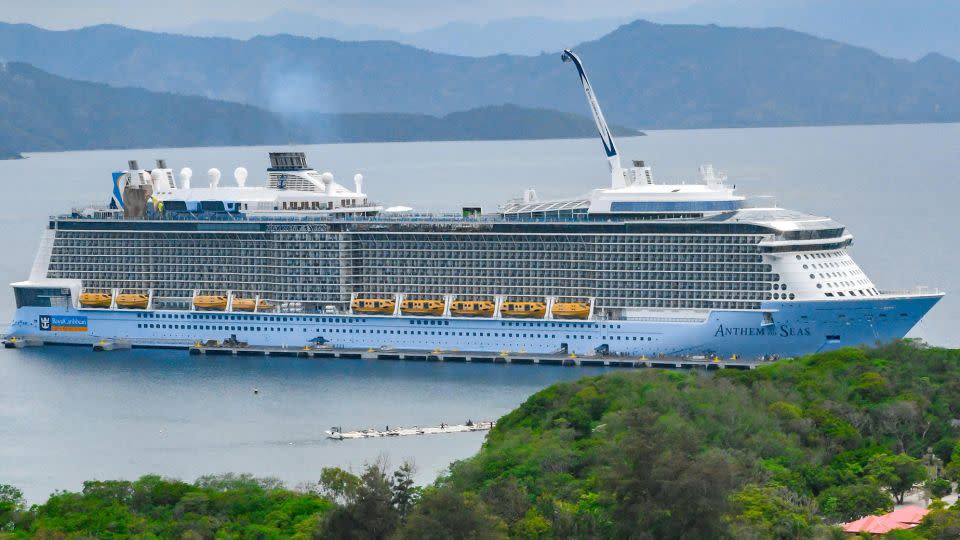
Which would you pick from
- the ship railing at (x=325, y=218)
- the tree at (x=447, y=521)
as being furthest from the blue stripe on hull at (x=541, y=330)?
the tree at (x=447, y=521)

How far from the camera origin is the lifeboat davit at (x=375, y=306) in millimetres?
73938

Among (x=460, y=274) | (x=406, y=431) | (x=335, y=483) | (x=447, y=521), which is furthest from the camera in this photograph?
(x=460, y=274)

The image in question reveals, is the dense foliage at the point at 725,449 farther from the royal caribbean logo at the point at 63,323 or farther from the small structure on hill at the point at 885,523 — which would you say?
the royal caribbean logo at the point at 63,323

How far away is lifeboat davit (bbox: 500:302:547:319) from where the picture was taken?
2813 inches

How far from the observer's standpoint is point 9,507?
44.2 meters

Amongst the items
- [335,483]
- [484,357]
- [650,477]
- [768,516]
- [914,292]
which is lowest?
[768,516]

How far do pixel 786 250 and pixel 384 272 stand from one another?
52.4 feet

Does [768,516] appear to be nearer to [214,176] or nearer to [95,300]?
[214,176]

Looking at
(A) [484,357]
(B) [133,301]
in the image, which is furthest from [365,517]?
(B) [133,301]

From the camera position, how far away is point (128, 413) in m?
63.4

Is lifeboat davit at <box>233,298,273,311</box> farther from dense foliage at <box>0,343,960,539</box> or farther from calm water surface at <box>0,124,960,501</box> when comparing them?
dense foliage at <box>0,343,960,539</box>

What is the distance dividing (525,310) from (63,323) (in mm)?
19697

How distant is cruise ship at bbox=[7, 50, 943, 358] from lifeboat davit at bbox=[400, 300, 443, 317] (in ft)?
0.24

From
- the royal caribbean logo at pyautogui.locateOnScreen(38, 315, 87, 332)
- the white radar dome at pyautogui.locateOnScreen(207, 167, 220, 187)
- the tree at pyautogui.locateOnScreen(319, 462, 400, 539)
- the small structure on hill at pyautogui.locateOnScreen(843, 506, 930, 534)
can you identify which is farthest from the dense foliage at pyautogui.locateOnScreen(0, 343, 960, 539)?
the royal caribbean logo at pyautogui.locateOnScreen(38, 315, 87, 332)
